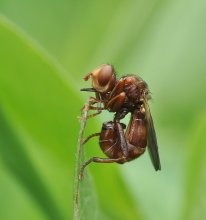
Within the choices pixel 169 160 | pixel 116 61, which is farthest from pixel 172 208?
pixel 116 61

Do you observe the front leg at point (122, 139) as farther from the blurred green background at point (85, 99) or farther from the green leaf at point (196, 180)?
the green leaf at point (196, 180)

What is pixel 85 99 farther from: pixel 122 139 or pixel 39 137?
pixel 39 137

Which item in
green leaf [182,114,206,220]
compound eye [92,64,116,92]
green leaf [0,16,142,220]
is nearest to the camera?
green leaf [0,16,142,220]

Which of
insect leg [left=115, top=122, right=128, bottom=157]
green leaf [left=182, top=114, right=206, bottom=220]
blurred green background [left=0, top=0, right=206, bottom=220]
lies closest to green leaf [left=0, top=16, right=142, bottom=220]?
blurred green background [left=0, top=0, right=206, bottom=220]

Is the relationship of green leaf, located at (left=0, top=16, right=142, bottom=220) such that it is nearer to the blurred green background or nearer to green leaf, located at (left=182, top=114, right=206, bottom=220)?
the blurred green background

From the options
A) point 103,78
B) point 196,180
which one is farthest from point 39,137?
point 196,180

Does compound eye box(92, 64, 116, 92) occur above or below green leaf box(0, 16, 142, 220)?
above
